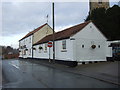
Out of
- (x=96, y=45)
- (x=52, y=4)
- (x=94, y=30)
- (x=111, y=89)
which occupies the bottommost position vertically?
(x=111, y=89)

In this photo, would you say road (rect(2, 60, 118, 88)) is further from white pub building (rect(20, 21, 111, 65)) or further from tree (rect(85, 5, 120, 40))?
tree (rect(85, 5, 120, 40))

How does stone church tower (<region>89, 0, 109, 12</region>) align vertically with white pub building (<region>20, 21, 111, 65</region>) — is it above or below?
above

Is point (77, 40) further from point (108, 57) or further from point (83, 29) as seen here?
point (108, 57)

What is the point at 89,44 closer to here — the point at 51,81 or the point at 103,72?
the point at 103,72

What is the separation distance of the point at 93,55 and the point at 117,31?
10497 mm

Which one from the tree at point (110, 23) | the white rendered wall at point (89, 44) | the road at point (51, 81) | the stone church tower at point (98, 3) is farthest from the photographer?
the stone church tower at point (98, 3)

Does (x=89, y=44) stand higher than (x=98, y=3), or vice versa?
(x=98, y=3)

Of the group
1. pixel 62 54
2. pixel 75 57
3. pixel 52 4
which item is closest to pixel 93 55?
pixel 75 57

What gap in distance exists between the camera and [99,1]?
4319 centimetres

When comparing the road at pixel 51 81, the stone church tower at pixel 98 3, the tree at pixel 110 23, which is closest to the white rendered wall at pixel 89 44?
the road at pixel 51 81

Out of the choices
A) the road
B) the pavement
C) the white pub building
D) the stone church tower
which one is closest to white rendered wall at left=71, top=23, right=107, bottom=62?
the white pub building

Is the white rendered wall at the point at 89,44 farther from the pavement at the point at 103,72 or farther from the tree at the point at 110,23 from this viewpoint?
the tree at the point at 110,23

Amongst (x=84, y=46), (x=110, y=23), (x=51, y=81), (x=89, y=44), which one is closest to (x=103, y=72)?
(x=51, y=81)

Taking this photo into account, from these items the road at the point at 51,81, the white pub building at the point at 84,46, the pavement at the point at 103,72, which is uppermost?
the white pub building at the point at 84,46
